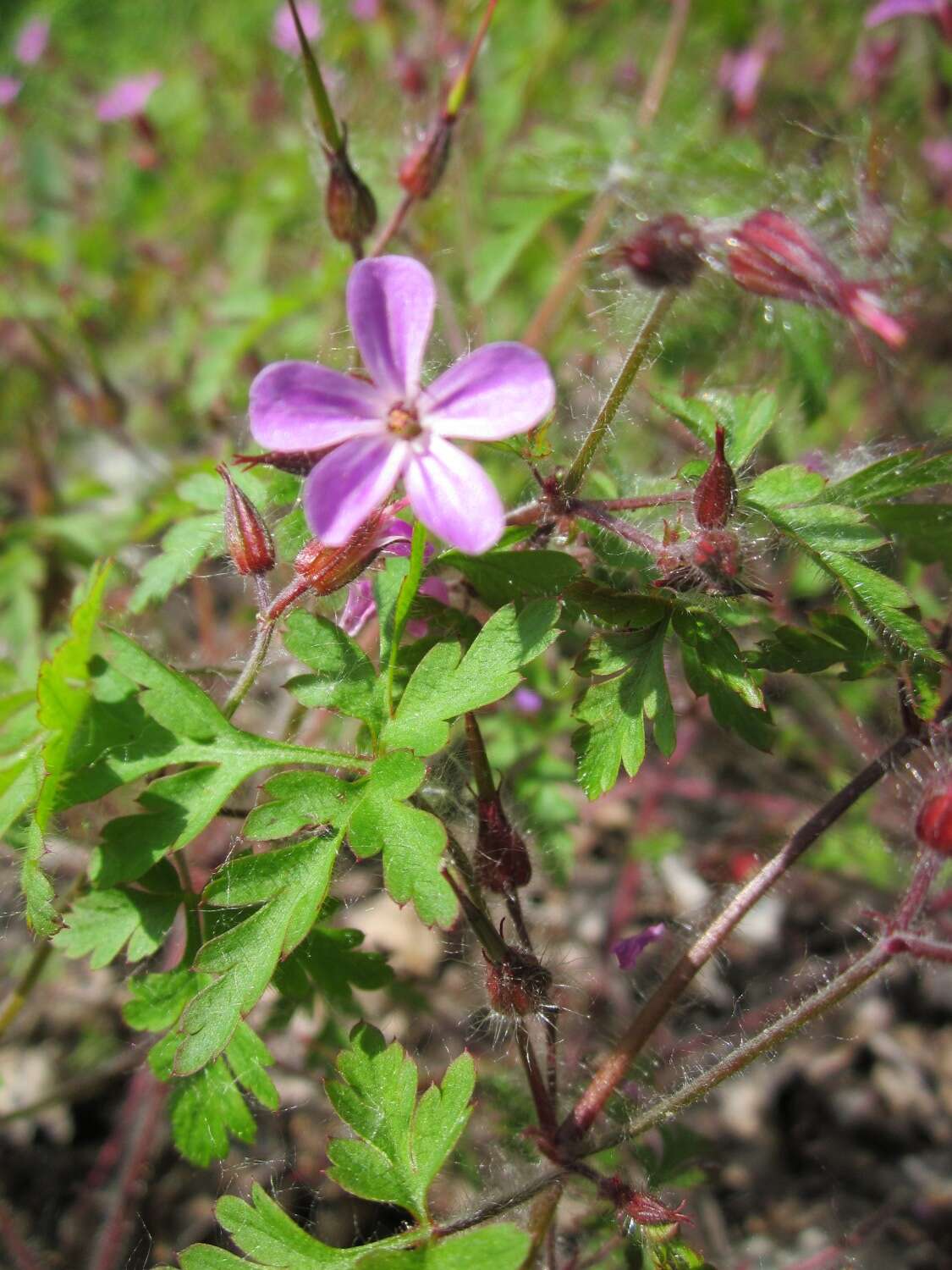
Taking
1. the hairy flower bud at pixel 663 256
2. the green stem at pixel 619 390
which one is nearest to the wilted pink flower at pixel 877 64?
the hairy flower bud at pixel 663 256

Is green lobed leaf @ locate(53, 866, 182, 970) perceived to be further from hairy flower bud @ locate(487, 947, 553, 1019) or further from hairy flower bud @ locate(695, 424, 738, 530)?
hairy flower bud @ locate(695, 424, 738, 530)

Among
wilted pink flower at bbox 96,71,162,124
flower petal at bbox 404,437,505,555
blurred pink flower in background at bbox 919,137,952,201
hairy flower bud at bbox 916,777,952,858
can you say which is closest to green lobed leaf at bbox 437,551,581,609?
flower petal at bbox 404,437,505,555

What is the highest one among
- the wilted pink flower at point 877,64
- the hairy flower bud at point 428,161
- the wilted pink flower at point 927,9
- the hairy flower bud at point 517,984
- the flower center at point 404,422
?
the wilted pink flower at point 927,9

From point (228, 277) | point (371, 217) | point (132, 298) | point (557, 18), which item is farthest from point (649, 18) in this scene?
point (371, 217)

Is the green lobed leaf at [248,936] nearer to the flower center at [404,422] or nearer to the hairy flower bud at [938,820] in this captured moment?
the flower center at [404,422]

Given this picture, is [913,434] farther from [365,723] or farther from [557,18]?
[557,18]

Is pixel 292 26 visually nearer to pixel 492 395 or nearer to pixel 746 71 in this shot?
pixel 746 71

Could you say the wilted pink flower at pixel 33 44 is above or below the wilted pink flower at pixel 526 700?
above

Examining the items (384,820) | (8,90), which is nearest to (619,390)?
(384,820)
